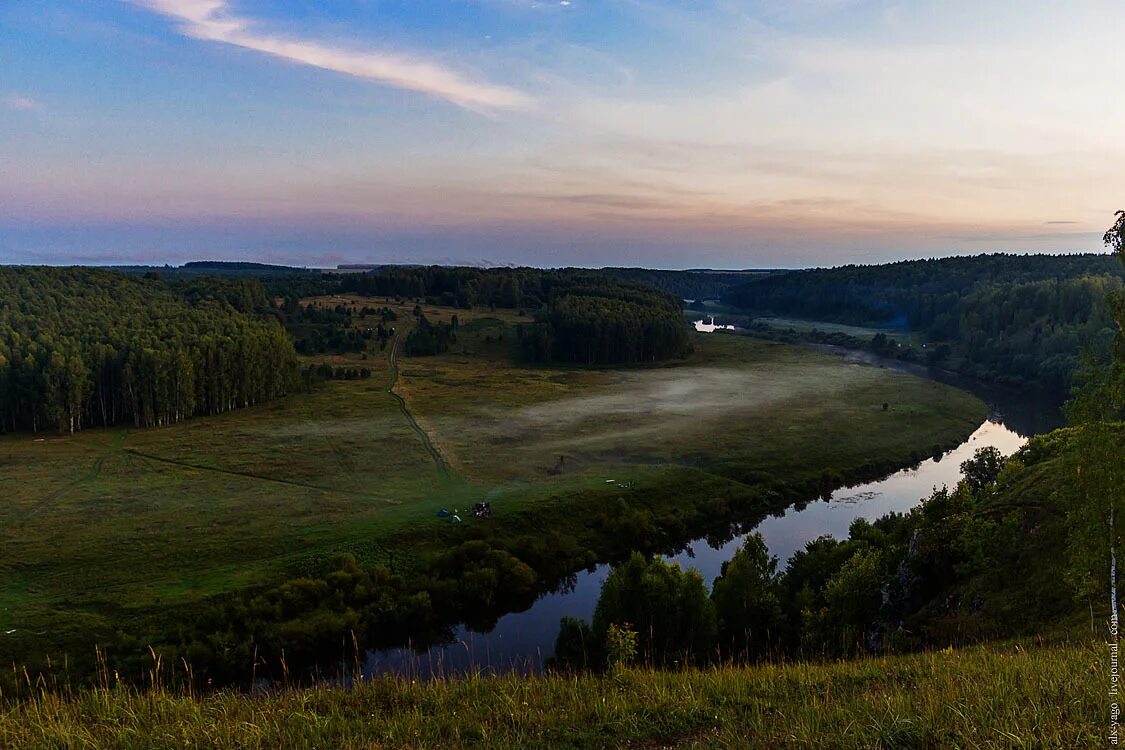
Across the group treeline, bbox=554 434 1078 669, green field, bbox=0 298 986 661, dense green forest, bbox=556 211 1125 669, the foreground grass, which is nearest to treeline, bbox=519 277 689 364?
green field, bbox=0 298 986 661

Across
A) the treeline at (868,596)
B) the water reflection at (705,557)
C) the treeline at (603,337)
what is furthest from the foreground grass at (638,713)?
the treeline at (603,337)

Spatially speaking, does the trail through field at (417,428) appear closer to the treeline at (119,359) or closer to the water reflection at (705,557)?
the treeline at (119,359)

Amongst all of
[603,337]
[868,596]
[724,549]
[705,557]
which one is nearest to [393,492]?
[705,557]

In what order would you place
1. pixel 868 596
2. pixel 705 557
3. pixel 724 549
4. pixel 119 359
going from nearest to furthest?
1. pixel 868 596
2. pixel 705 557
3. pixel 724 549
4. pixel 119 359

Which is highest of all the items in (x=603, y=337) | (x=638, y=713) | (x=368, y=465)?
(x=603, y=337)

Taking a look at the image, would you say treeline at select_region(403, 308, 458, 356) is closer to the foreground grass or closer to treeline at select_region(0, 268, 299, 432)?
treeline at select_region(0, 268, 299, 432)

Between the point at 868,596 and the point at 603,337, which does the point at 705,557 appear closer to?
the point at 868,596

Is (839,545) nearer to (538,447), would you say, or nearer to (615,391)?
(538,447)
